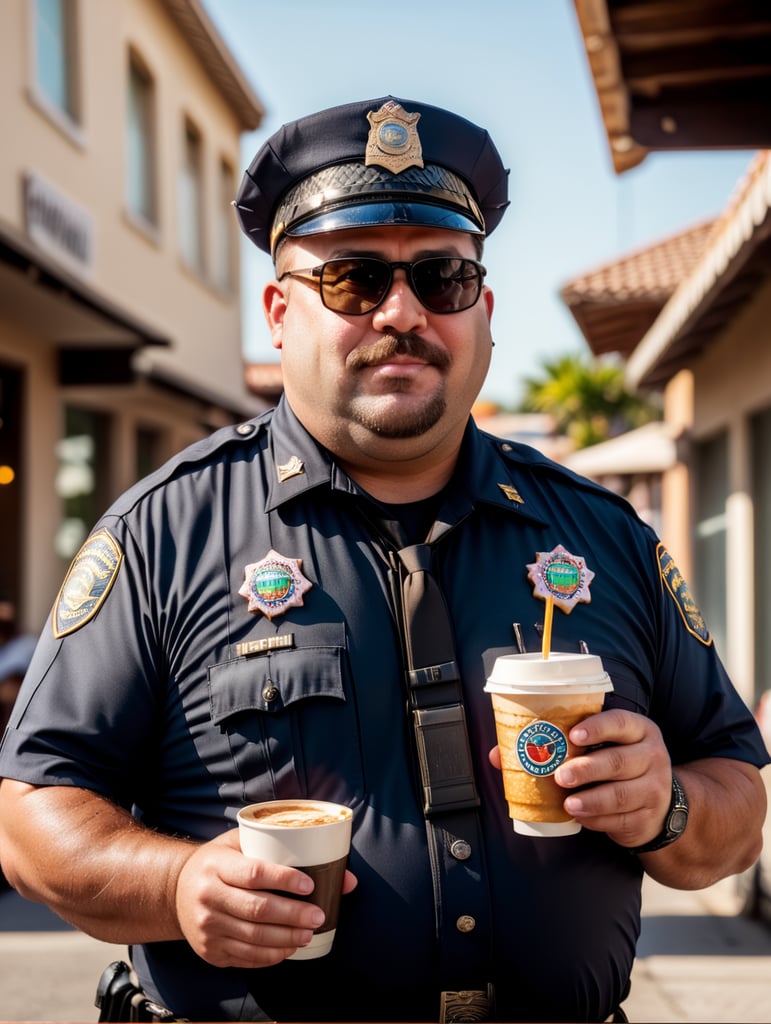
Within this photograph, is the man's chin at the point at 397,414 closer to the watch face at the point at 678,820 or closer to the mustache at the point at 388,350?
the mustache at the point at 388,350

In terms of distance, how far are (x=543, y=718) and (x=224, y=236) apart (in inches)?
613

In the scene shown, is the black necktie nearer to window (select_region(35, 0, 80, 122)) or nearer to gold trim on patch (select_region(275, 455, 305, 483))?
gold trim on patch (select_region(275, 455, 305, 483))

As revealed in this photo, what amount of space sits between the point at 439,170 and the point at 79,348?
7.81 meters

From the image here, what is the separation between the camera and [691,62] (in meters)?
5.05

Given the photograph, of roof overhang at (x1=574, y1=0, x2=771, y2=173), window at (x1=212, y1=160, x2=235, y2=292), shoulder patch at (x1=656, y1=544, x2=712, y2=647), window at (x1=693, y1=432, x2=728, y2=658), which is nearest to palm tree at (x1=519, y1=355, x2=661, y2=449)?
window at (x1=212, y1=160, x2=235, y2=292)

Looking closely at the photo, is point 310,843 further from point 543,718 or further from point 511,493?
point 511,493

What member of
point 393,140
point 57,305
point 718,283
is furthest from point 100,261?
point 393,140

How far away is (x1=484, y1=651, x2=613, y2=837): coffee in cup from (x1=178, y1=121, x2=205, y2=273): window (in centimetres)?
1343

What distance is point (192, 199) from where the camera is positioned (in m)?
15.0

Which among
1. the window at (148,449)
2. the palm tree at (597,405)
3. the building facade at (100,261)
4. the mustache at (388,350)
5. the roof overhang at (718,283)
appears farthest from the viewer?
the palm tree at (597,405)

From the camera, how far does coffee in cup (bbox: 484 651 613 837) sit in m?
1.73

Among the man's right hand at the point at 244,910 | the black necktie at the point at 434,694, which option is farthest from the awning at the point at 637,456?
the man's right hand at the point at 244,910

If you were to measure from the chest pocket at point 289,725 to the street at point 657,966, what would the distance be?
2.85m

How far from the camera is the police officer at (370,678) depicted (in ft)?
5.94
